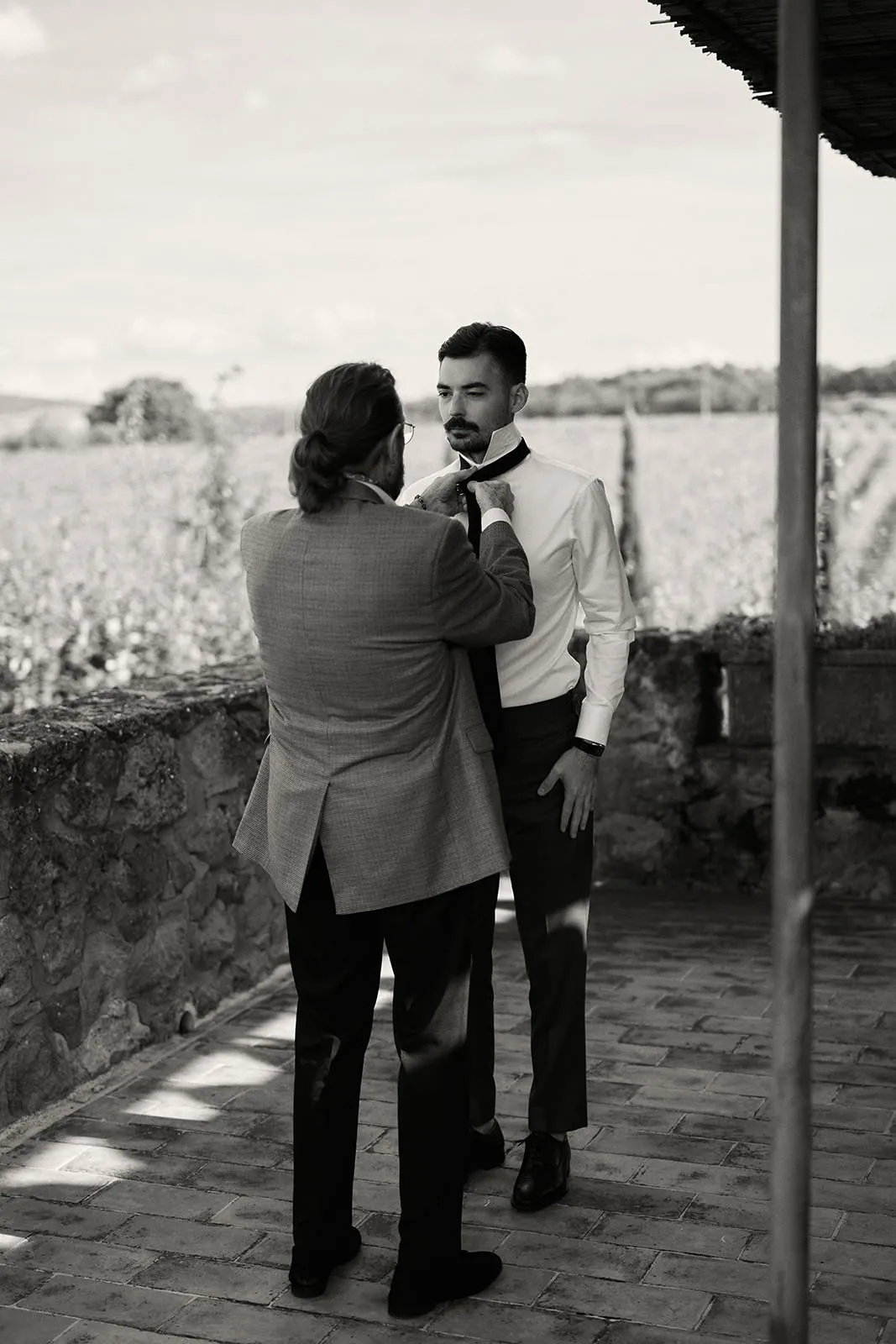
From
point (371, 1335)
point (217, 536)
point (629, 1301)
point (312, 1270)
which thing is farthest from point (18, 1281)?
point (217, 536)

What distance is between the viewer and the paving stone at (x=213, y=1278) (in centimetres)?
304

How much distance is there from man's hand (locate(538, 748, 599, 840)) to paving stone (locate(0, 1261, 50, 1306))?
1352mm

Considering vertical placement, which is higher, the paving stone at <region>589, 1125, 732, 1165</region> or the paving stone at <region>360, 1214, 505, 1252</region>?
the paving stone at <region>589, 1125, 732, 1165</region>

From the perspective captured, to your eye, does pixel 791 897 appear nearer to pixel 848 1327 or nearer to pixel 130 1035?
pixel 848 1327

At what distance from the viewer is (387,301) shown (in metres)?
22.3

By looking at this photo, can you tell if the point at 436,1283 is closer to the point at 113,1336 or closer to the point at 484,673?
the point at 113,1336

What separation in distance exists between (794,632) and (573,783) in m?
1.31

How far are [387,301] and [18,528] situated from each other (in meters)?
10.6

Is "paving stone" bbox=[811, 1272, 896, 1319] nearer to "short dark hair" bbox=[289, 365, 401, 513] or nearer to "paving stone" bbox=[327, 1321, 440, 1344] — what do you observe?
"paving stone" bbox=[327, 1321, 440, 1344]

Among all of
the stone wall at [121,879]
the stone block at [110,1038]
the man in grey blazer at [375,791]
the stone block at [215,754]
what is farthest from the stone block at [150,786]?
the man in grey blazer at [375,791]

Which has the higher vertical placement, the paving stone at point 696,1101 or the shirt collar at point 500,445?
the shirt collar at point 500,445

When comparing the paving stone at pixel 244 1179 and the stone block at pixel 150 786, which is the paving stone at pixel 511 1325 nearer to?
the paving stone at pixel 244 1179

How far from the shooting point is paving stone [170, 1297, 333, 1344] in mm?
2869

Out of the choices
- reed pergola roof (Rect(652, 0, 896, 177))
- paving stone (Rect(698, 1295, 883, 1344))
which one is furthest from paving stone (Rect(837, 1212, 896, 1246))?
reed pergola roof (Rect(652, 0, 896, 177))
